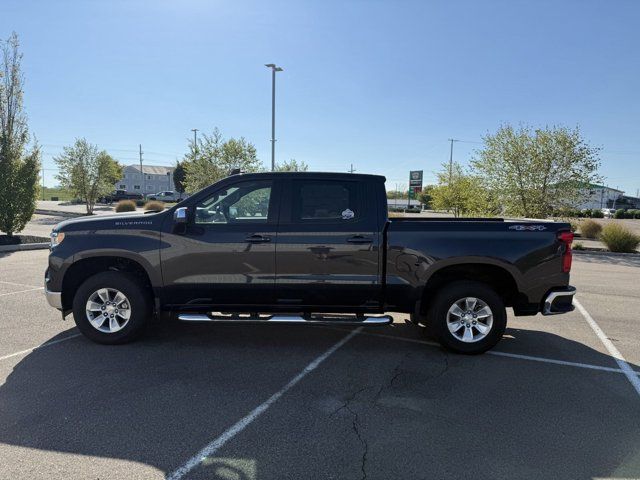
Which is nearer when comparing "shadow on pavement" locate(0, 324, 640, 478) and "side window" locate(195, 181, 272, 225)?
"shadow on pavement" locate(0, 324, 640, 478)

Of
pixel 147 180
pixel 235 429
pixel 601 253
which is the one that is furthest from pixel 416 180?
pixel 147 180

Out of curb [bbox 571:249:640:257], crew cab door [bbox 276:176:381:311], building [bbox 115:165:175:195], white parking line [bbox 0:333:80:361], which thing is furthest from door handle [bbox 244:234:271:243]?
building [bbox 115:165:175:195]

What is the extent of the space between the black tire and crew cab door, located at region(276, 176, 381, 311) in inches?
27.8

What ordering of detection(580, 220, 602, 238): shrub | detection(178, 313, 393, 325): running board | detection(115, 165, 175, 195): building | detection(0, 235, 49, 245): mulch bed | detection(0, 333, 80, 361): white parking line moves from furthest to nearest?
detection(115, 165, 175, 195): building < detection(580, 220, 602, 238): shrub < detection(0, 235, 49, 245): mulch bed < detection(178, 313, 393, 325): running board < detection(0, 333, 80, 361): white parking line

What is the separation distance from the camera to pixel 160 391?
4070 mm

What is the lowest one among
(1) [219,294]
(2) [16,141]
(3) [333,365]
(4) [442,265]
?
(3) [333,365]

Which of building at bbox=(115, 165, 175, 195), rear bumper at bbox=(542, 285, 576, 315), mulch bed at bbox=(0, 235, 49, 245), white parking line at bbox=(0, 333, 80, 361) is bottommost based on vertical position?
white parking line at bbox=(0, 333, 80, 361)

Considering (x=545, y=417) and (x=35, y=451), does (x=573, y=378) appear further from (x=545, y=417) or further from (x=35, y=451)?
(x=35, y=451)

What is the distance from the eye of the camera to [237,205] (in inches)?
206

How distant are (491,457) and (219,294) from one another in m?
3.21

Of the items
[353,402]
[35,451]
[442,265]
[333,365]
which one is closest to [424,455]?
[353,402]

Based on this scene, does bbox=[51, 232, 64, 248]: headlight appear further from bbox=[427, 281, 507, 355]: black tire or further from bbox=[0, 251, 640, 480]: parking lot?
bbox=[427, 281, 507, 355]: black tire

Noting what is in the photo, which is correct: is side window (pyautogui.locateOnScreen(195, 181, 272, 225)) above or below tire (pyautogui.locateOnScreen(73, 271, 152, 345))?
above

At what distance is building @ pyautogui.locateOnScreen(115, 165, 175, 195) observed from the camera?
3797 inches
